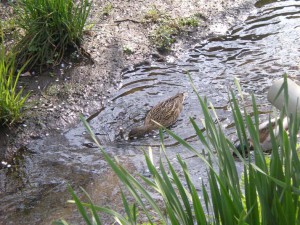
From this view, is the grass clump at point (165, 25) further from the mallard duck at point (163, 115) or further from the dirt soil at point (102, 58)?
the mallard duck at point (163, 115)

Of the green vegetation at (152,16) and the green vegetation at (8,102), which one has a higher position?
the green vegetation at (152,16)

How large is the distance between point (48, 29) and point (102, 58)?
77 centimetres

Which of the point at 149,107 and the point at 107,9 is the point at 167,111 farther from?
the point at 107,9

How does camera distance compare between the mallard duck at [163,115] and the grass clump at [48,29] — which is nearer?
the mallard duck at [163,115]

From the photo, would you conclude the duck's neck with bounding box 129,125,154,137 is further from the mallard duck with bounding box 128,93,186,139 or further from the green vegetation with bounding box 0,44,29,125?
the green vegetation with bounding box 0,44,29,125

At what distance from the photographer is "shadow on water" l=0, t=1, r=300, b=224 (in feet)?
17.0

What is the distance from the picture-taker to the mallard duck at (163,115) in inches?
241

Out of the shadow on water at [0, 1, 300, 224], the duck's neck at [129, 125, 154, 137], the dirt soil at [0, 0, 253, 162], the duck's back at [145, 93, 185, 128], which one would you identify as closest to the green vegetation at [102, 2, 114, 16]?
the dirt soil at [0, 0, 253, 162]

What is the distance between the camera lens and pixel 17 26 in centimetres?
750

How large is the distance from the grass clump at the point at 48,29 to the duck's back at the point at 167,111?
4.79ft

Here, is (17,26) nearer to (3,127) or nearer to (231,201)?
(3,127)

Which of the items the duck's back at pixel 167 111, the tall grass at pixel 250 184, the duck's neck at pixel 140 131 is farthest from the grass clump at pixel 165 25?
the tall grass at pixel 250 184

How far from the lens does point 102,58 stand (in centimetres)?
747

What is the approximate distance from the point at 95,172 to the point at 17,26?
2.80m
